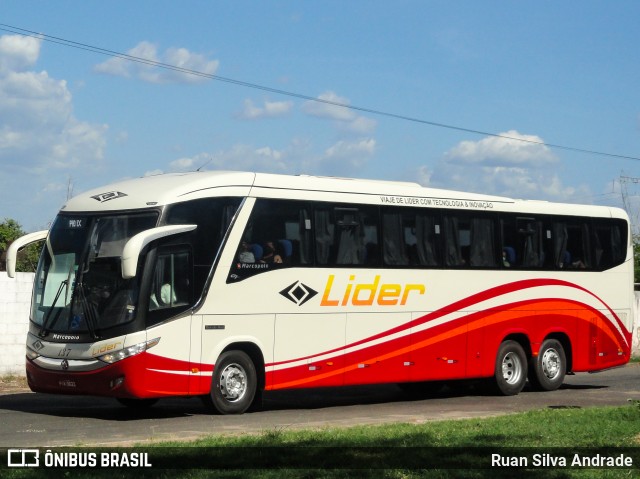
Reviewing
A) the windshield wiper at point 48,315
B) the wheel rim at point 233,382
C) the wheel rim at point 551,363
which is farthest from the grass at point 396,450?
the wheel rim at point 551,363

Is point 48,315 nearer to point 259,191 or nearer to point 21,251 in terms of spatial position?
point 259,191

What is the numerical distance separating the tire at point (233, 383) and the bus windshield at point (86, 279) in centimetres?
188

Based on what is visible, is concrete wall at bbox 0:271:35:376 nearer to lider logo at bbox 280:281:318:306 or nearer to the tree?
the tree

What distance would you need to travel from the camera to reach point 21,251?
99.7 ft

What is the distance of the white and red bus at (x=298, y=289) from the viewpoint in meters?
17.0

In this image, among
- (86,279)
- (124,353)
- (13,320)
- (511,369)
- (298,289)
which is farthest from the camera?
(13,320)

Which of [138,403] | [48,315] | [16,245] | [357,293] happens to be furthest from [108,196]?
[357,293]

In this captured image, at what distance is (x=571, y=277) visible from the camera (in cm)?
2402

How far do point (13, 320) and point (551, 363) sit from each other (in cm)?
1099

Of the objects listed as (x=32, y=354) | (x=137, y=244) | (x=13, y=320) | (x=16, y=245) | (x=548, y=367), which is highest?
(x=16, y=245)

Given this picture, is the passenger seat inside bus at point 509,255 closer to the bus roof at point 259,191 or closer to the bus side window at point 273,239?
the bus roof at point 259,191

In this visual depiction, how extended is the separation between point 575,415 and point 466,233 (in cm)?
601

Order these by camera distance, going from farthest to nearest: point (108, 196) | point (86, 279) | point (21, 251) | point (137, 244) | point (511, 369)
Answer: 1. point (21, 251)
2. point (511, 369)
3. point (108, 196)
4. point (86, 279)
5. point (137, 244)

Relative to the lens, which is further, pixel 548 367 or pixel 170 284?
pixel 548 367
